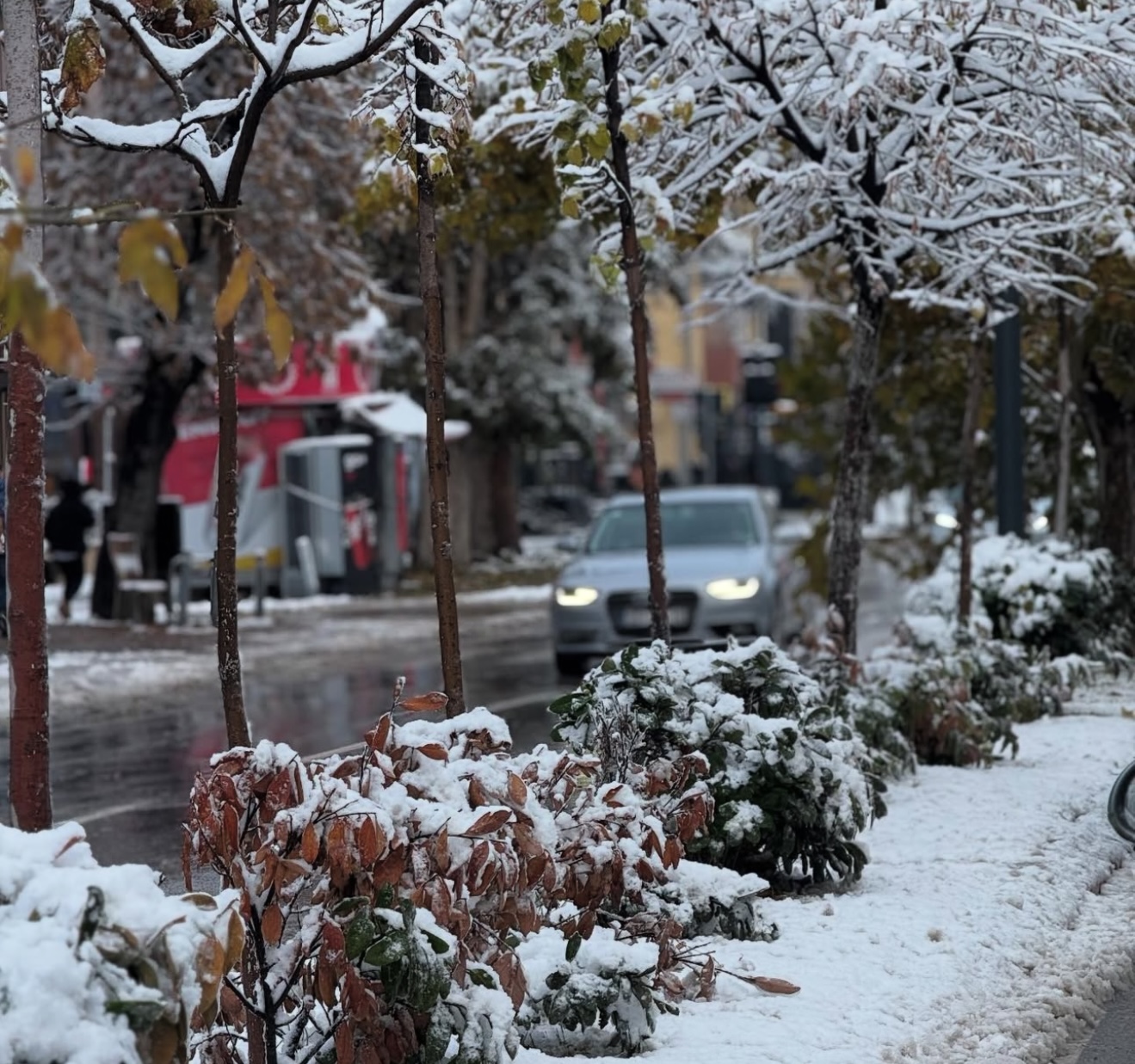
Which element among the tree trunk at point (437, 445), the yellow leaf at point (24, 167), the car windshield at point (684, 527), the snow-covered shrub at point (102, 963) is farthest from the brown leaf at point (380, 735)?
the car windshield at point (684, 527)

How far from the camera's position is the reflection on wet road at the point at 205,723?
1038cm

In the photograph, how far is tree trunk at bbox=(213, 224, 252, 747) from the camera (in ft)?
18.6

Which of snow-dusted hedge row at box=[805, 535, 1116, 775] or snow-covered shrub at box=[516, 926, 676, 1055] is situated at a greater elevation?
snow-dusted hedge row at box=[805, 535, 1116, 775]

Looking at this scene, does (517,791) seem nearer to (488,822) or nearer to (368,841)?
(488,822)

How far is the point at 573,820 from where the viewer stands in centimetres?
559

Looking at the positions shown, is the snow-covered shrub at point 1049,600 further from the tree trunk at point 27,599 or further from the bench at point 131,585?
the bench at point 131,585

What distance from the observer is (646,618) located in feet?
56.1

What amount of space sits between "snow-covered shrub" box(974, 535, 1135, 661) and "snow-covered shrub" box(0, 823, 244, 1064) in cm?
1105

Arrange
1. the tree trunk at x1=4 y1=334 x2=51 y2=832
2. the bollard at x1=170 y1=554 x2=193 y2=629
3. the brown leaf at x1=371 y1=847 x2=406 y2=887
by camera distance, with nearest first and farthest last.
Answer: the brown leaf at x1=371 y1=847 x2=406 y2=887 < the tree trunk at x1=4 y1=334 x2=51 y2=832 < the bollard at x1=170 y1=554 x2=193 y2=629

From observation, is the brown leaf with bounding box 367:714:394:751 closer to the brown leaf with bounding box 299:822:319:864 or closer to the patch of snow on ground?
the brown leaf with bounding box 299:822:319:864

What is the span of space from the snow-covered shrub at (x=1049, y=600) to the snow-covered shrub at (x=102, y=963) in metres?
11.0

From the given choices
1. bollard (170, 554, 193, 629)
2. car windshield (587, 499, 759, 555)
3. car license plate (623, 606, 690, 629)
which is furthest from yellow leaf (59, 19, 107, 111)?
bollard (170, 554, 193, 629)

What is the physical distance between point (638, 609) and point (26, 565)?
1223cm

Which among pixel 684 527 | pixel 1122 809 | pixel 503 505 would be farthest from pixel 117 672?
pixel 503 505
